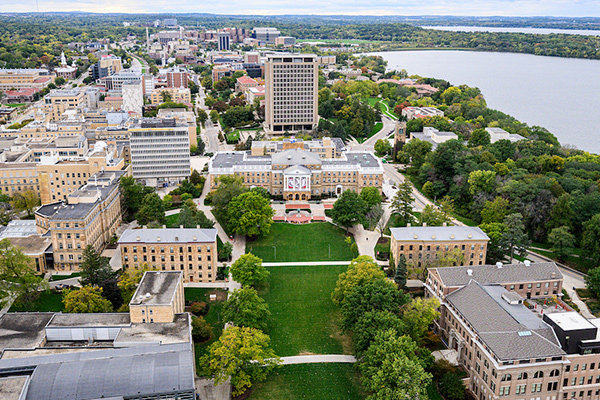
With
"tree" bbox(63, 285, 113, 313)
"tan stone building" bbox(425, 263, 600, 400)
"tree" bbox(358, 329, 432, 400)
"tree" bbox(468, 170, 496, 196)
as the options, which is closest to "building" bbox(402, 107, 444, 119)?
"tree" bbox(468, 170, 496, 196)

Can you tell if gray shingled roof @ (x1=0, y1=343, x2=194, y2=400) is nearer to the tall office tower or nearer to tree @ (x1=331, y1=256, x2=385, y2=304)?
tree @ (x1=331, y1=256, x2=385, y2=304)

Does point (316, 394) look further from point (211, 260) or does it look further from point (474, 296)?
point (211, 260)

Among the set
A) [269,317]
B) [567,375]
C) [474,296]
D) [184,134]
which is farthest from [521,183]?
[184,134]

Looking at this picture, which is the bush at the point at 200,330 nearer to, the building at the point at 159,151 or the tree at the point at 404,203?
the tree at the point at 404,203

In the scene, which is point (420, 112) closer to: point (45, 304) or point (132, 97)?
point (132, 97)

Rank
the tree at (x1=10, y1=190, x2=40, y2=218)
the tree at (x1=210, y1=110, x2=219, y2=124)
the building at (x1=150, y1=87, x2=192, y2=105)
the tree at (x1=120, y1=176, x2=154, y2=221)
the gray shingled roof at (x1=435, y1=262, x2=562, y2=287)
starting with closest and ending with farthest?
the gray shingled roof at (x1=435, y1=262, x2=562, y2=287)
the tree at (x1=120, y1=176, x2=154, y2=221)
the tree at (x1=10, y1=190, x2=40, y2=218)
the tree at (x1=210, y1=110, x2=219, y2=124)
the building at (x1=150, y1=87, x2=192, y2=105)
